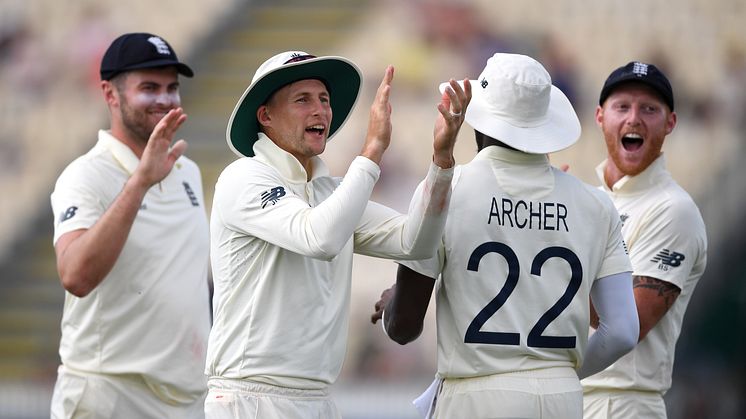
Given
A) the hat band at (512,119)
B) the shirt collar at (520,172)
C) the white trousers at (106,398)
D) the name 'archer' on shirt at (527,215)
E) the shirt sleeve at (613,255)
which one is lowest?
the white trousers at (106,398)

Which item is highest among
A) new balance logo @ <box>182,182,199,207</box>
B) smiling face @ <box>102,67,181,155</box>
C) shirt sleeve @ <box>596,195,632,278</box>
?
smiling face @ <box>102,67,181,155</box>

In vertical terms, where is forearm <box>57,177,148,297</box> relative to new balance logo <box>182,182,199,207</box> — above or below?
below

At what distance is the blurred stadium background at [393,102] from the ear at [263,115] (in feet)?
22.6

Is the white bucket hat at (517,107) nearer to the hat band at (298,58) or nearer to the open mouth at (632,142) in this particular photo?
the hat band at (298,58)

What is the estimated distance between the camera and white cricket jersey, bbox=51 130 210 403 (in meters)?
5.83

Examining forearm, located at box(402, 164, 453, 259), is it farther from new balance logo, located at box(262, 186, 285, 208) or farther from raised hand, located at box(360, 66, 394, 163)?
new balance logo, located at box(262, 186, 285, 208)

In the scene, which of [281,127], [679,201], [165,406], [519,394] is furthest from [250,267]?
[679,201]

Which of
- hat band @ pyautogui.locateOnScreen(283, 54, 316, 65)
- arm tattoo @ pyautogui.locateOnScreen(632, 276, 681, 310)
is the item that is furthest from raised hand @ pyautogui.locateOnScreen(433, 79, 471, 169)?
arm tattoo @ pyautogui.locateOnScreen(632, 276, 681, 310)

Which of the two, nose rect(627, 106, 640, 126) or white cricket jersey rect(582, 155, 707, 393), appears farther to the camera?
nose rect(627, 106, 640, 126)

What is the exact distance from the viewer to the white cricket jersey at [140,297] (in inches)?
229

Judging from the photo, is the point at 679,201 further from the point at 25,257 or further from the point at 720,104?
the point at 25,257

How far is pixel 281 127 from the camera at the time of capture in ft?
16.1

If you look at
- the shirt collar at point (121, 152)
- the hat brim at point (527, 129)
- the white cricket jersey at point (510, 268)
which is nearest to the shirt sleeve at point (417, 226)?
the white cricket jersey at point (510, 268)

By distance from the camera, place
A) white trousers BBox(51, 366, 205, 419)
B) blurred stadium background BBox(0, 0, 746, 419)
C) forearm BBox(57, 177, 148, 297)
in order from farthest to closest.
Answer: blurred stadium background BBox(0, 0, 746, 419), white trousers BBox(51, 366, 205, 419), forearm BBox(57, 177, 148, 297)
